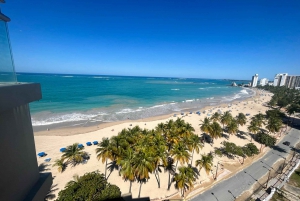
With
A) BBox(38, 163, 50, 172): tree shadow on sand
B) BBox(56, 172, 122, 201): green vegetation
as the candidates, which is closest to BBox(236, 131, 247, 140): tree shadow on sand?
BBox(56, 172, 122, 201): green vegetation

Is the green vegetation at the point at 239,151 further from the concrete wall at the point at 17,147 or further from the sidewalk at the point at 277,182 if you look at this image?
the concrete wall at the point at 17,147

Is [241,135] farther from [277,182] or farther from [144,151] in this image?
[144,151]

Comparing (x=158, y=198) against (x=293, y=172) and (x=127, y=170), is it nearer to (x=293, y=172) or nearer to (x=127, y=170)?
(x=127, y=170)

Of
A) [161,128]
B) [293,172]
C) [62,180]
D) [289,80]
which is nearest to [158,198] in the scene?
[161,128]

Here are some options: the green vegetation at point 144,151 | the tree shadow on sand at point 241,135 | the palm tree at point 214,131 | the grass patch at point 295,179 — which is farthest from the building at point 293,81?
the green vegetation at point 144,151

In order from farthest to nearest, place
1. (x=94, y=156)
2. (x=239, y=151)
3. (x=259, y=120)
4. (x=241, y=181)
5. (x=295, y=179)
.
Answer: (x=259, y=120), (x=239, y=151), (x=94, y=156), (x=241, y=181), (x=295, y=179)

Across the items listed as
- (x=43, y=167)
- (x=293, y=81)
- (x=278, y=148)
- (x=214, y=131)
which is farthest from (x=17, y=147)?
(x=293, y=81)

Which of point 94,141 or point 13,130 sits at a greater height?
point 13,130
